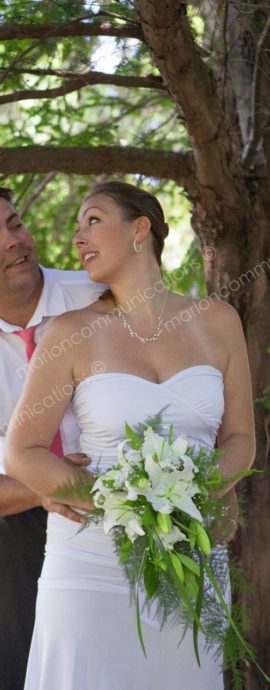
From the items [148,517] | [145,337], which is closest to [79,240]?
[145,337]

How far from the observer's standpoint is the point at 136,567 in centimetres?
312

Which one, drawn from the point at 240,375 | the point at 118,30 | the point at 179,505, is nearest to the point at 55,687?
the point at 179,505

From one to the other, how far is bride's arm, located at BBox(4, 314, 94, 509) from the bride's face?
0.26m

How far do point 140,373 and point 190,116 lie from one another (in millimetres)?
1379

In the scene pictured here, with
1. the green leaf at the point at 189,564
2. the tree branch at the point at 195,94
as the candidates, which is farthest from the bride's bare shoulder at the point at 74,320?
the tree branch at the point at 195,94

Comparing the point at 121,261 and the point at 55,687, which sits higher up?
the point at 121,261

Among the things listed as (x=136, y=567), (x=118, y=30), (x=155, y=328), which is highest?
(x=118, y=30)

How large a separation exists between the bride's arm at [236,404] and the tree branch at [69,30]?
1.50 metres

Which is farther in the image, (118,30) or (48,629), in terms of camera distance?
(118,30)

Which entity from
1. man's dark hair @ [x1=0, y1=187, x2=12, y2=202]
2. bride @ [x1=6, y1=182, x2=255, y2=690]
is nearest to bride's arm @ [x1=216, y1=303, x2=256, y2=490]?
bride @ [x1=6, y1=182, x2=255, y2=690]

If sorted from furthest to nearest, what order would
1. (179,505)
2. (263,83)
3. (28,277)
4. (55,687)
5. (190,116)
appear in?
(263,83) < (190,116) < (28,277) < (55,687) < (179,505)

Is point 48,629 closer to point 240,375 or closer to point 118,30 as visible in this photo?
point 240,375

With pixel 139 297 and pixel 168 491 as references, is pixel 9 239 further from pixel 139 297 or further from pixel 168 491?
pixel 168 491

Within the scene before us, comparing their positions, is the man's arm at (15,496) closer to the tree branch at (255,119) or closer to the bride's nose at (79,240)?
the bride's nose at (79,240)
